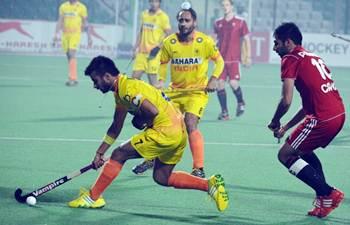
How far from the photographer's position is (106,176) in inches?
336

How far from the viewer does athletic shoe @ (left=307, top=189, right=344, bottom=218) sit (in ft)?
28.1

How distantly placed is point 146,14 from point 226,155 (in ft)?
22.5

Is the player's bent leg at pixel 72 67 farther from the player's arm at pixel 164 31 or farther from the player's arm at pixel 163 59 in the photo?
the player's arm at pixel 163 59

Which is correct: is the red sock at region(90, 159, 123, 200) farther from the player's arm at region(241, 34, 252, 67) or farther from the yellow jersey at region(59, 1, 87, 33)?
the yellow jersey at region(59, 1, 87, 33)

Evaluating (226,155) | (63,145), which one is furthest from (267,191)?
(63,145)

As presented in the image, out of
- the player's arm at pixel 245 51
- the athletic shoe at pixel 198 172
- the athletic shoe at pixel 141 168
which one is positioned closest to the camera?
the athletic shoe at pixel 198 172

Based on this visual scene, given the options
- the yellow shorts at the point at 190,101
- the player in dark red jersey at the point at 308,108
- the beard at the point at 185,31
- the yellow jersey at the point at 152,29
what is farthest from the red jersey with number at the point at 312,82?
the yellow jersey at the point at 152,29

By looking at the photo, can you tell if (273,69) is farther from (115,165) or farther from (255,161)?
(115,165)

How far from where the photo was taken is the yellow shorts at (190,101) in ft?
35.4

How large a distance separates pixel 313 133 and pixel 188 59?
2901 mm

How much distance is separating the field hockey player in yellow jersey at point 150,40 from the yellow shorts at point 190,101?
21.5ft

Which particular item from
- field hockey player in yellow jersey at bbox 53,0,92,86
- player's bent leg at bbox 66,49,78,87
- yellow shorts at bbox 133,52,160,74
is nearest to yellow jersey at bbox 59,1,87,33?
field hockey player in yellow jersey at bbox 53,0,92,86

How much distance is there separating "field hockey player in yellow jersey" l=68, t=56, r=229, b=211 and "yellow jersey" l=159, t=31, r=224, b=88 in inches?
96.8

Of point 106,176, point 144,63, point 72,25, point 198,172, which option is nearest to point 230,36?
point 144,63
